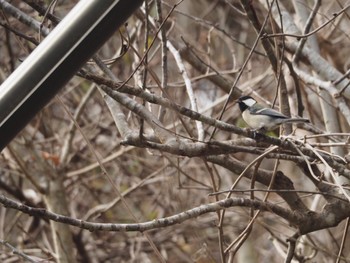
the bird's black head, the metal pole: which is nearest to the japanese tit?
the bird's black head

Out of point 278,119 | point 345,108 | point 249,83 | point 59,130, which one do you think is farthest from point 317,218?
point 59,130

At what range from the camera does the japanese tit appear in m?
2.62

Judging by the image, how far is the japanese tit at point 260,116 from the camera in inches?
103

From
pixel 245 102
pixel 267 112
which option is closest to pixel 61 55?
pixel 267 112

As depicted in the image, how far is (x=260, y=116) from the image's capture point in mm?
2855

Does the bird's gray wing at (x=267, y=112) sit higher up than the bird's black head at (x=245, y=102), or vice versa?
the bird's black head at (x=245, y=102)

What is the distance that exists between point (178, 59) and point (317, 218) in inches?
38.9

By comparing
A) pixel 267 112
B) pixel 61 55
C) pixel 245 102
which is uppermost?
pixel 245 102

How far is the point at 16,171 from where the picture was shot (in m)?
4.68

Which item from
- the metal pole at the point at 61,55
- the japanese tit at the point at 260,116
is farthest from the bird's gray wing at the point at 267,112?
the metal pole at the point at 61,55

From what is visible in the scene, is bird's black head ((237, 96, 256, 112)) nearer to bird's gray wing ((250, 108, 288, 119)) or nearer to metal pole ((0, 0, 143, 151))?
bird's gray wing ((250, 108, 288, 119))

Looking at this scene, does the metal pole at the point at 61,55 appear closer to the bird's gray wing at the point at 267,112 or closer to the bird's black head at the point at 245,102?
the bird's gray wing at the point at 267,112

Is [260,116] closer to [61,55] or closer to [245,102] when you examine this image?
[245,102]

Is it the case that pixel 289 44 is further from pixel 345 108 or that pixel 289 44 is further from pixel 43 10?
pixel 43 10
